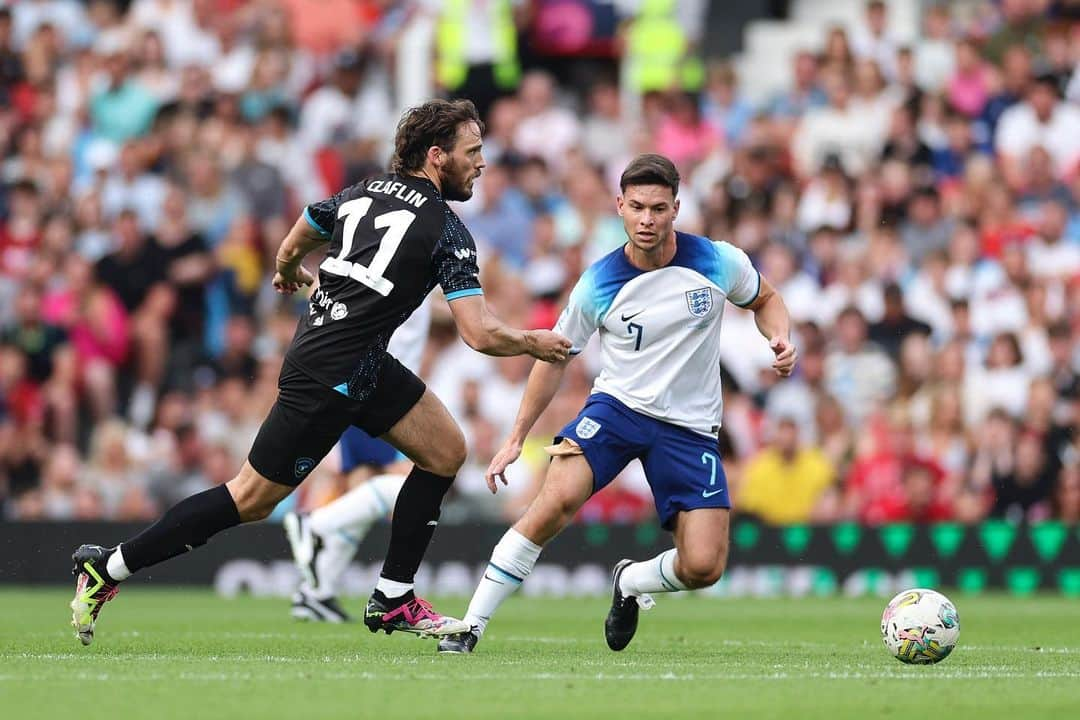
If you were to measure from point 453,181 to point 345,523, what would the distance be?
3.38 meters

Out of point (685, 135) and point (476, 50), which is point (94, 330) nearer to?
point (476, 50)

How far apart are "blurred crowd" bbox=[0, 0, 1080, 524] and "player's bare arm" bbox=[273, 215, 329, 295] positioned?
191 inches

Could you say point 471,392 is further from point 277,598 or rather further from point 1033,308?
point 1033,308

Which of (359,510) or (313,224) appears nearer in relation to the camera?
(313,224)

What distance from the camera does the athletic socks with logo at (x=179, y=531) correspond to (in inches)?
360

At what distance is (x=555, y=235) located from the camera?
18.9m

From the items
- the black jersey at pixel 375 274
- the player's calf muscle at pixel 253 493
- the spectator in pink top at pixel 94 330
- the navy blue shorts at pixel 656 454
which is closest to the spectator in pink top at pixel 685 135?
the spectator in pink top at pixel 94 330

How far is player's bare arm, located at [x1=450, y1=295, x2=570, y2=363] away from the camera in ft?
29.2

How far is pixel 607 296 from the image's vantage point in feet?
31.5

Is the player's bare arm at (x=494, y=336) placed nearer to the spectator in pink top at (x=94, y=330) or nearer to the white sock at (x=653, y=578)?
the white sock at (x=653, y=578)

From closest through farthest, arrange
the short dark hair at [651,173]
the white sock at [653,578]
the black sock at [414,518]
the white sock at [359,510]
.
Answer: the short dark hair at [651,173] < the white sock at [653,578] < the black sock at [414,518] < the white sock at [359,510]

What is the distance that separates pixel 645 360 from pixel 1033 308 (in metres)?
8.89

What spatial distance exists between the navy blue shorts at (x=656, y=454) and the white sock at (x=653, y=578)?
0.23 meters

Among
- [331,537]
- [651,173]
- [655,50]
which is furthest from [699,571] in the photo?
[655,50]
